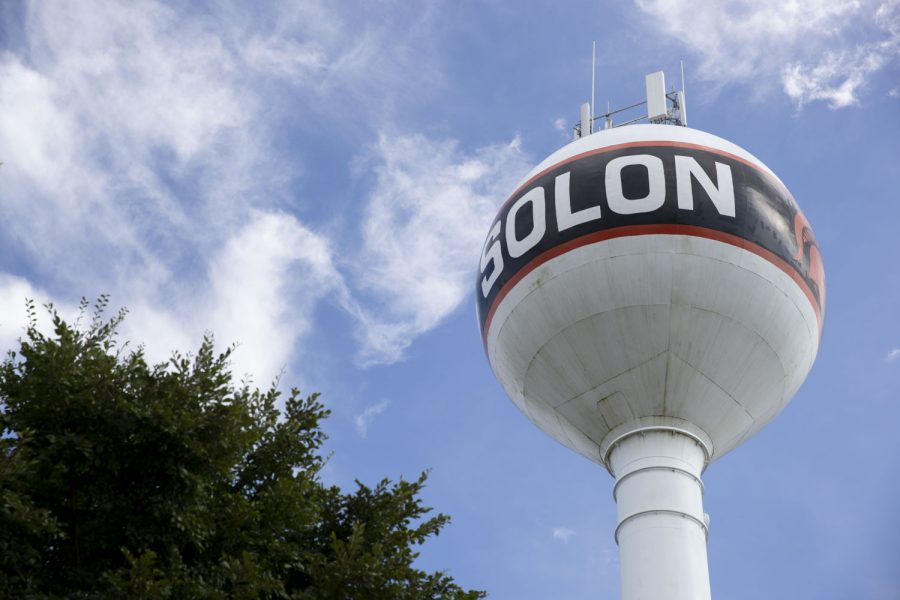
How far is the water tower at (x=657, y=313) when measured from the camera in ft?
48.0

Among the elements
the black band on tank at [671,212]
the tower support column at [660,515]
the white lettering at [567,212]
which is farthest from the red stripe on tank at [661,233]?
the tower support column at [660,515]

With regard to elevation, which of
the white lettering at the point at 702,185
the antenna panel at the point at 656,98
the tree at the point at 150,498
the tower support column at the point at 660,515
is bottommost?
the tree at the point at 150,498

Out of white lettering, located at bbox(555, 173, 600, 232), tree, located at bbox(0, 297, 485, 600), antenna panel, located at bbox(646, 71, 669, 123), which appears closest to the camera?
tree, located at bbox(0, 297, 485, 600)

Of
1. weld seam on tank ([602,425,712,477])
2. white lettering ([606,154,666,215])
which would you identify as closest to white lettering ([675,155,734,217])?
white lettering ([606,154,666,215])

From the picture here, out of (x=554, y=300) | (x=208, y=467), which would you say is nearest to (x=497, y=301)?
(x=554, y=300)

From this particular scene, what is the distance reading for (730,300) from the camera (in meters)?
14.7

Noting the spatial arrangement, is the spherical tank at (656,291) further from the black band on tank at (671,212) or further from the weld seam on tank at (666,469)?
the weld seam on tank at (666,469)

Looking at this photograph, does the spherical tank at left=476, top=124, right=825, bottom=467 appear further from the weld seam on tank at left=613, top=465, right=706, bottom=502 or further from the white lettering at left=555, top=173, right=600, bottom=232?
the weld seam on tank at left=613, top=465, right=706, bottom=502

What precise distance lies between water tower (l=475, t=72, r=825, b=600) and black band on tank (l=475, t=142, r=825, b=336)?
25 millimetres

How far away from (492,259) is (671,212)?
10.3 ft

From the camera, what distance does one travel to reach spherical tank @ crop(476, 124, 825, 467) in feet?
48.1

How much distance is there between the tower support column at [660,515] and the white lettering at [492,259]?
323cm

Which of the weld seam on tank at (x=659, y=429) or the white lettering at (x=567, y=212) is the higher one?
the white lettering at (x=567, y=212)

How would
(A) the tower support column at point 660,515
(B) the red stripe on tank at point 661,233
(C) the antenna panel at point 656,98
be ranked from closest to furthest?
(A) the tower support column at point 660,515 → (B) the red stripe on tank at point 661,233 → (C) the antenna panel at point 656,98
